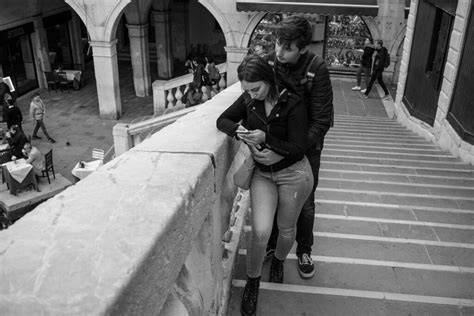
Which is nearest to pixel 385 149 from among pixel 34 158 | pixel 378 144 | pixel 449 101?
pixel 378 144

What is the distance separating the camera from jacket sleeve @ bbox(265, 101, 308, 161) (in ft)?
8.41

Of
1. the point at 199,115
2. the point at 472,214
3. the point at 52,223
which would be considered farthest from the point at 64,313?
the point at 472,214

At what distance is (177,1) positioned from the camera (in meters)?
22.7

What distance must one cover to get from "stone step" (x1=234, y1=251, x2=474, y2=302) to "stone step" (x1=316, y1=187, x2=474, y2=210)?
1503 mm

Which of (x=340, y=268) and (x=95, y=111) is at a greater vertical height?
(x=340, y=268)

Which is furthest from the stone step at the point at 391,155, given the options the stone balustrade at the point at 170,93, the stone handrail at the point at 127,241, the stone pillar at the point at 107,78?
the stone pillar at the point at 107,78

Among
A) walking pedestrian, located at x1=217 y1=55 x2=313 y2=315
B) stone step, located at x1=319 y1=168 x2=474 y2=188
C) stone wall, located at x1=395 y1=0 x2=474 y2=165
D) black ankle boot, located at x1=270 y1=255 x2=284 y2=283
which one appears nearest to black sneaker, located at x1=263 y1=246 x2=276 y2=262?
black ankle boot, located at x1=270 y1=255 x2=284 y2=283

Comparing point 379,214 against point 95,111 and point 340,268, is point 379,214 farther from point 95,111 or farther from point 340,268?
point 95,111

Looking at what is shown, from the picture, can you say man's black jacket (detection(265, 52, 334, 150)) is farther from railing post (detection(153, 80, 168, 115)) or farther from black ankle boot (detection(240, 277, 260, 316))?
railing post (detection(153, 80, 168, 115))

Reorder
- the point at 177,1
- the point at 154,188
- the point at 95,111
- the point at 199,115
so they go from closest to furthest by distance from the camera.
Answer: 1. the point at 154,188
2. the point at 199,115
3. the point at 95,111
4. the point at 177,1

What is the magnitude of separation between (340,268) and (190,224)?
2.01 metres

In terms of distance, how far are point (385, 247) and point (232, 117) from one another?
1.85 metres

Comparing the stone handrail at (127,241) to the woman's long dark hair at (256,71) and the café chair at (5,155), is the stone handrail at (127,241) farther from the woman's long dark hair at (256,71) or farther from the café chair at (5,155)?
the café chair at (5,155)

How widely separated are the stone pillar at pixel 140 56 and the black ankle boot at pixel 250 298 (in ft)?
56.0
